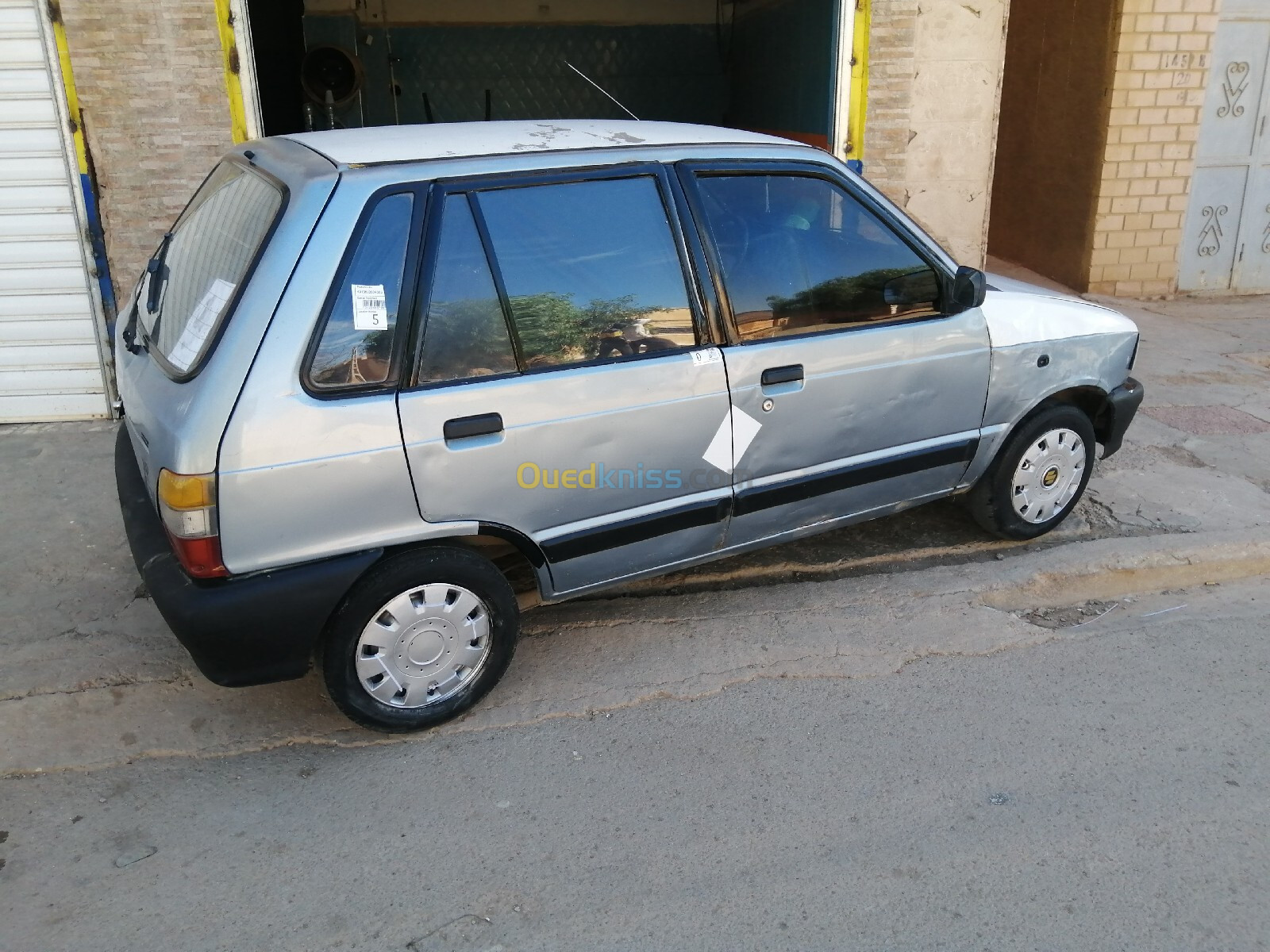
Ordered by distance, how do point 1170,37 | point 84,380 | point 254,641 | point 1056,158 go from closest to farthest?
point 254,641 < point 84,380 < point 1170,37 < point 1056,158

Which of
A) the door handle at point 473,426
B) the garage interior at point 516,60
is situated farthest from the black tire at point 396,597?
the garage interior at point 516,60

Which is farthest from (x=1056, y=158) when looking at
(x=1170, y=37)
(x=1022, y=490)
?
(x=1022, y=490)

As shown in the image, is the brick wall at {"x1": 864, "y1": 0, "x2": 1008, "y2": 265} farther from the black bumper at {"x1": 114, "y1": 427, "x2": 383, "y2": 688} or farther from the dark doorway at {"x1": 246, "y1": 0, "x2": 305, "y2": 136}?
the black bumper at {"x1": 114, "y1": 427, "x2": 383, "y2": 688}

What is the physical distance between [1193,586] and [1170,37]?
19.9 ft

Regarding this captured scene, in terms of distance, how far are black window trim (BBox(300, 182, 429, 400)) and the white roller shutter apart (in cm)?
373

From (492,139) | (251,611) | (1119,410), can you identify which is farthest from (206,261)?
(1119,410)

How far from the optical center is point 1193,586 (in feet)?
14.9

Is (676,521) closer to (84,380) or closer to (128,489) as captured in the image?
(128,489)

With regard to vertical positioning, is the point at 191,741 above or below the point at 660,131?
below

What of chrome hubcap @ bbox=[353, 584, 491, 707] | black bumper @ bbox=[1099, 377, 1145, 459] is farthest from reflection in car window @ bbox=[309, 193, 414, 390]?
black bumper @ bbox=[1099, 377, 1145, 459]

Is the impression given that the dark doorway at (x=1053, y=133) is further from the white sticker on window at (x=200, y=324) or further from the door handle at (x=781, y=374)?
the white sticker on window at (x=200, y=324)

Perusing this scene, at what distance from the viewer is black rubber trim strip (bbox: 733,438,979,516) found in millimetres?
3865

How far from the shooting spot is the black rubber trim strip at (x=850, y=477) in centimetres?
387

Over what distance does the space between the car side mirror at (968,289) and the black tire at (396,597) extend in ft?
6.72
